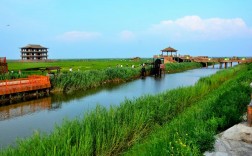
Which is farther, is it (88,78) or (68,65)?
(68,65)

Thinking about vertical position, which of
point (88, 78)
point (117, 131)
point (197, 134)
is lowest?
point (117, 131)

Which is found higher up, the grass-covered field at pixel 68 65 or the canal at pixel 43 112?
the grass-covered field at pixel 68 65

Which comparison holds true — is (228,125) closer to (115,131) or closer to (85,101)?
(115,131)

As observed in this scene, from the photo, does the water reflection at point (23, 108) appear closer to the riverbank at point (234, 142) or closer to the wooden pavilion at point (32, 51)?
the riverbank at point (234, 142)

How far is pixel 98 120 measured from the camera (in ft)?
29.8

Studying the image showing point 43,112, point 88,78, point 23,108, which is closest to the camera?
point 43,112

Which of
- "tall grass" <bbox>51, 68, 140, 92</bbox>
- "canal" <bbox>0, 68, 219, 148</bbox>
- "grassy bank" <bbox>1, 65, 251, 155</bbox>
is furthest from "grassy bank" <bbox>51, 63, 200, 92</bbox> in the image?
"grassy bank" <bbox>1, 65, 251, 155</bbox>

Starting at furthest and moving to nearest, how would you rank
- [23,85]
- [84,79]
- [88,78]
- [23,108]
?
[88,78]
[84,79]
[23,85]
[23,108]

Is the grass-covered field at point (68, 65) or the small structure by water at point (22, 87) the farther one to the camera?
the grass-covered field at point (68, 65)

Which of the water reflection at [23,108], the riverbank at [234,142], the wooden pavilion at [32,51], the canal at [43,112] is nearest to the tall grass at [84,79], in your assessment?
the canal at [43,112]

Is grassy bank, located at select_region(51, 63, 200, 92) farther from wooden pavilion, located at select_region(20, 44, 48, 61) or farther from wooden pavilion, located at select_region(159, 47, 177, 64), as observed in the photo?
wooden pavilion, located at select_region(20, 44, 48, 61)

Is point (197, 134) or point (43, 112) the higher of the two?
point (197, 134)

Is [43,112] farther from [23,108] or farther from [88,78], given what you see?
[88,78]

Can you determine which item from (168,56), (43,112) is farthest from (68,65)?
(43,112)
